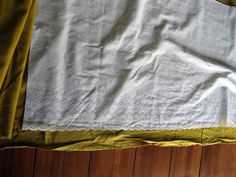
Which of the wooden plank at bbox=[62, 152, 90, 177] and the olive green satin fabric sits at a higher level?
the olive green satin fabric

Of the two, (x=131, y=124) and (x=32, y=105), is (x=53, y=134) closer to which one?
(x=32, y=105)

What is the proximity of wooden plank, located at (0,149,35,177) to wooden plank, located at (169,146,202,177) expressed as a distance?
1.33 ft

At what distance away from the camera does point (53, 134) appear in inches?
26.7

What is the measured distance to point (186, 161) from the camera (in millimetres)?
854

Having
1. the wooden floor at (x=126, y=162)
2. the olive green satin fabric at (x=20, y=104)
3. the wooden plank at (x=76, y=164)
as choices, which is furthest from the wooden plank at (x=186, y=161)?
the wooden plank at (x=76, y=164)

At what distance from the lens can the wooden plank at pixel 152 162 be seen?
799 millimetres

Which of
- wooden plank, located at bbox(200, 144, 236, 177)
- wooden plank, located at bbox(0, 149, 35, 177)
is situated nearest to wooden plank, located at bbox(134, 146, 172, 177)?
wooden plank, located at bbox(200, 144, 236, 177)

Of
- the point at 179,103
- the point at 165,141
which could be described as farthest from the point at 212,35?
the point at 165,141

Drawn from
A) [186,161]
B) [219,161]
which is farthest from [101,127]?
[219,161]

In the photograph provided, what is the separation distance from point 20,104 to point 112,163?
0.29m

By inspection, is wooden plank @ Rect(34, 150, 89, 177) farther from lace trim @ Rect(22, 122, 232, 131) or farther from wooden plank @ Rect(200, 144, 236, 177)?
wooden plank @ Rect(200, 144, 236, 177)

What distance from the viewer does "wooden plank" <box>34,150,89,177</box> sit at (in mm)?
691

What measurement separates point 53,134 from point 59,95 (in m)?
0.10

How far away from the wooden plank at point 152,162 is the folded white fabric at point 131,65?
8 cm
